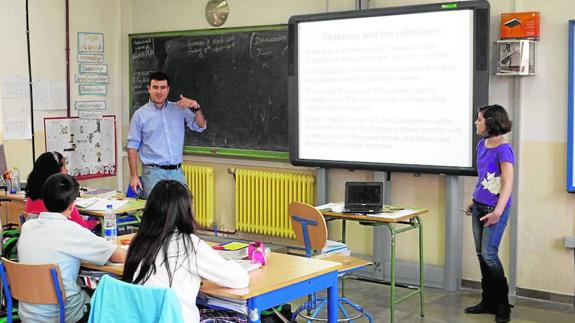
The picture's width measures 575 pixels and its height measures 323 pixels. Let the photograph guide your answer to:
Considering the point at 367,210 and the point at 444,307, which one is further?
the point at 444,307

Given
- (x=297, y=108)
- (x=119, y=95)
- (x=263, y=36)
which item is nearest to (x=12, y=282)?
(x=297, y=108)

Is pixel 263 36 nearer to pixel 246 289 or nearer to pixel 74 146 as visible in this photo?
pixel 74 146

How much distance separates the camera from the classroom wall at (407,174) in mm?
5504

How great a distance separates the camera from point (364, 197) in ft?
17.0

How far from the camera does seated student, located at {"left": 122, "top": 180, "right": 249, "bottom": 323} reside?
3.17m

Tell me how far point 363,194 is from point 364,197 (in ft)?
0.07

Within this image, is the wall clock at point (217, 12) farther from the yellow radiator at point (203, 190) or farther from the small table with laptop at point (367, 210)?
the small table with laptop at point (367, 210)

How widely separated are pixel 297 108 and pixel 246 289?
3439mm

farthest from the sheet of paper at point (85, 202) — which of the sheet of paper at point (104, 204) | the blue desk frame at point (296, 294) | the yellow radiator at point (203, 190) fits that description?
the blue desk frame at point (296, 294)

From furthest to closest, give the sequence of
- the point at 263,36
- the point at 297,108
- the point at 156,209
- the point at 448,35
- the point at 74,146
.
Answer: the point at 74,146, the point at 263,36, the point at 297,108, the point at 448,35, the point at 156,209

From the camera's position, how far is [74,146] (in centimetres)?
783

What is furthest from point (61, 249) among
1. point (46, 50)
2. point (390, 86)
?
point (46, 50)

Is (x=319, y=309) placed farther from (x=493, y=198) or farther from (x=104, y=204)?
(x=104, y=204)

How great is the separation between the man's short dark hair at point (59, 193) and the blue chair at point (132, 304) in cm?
94
